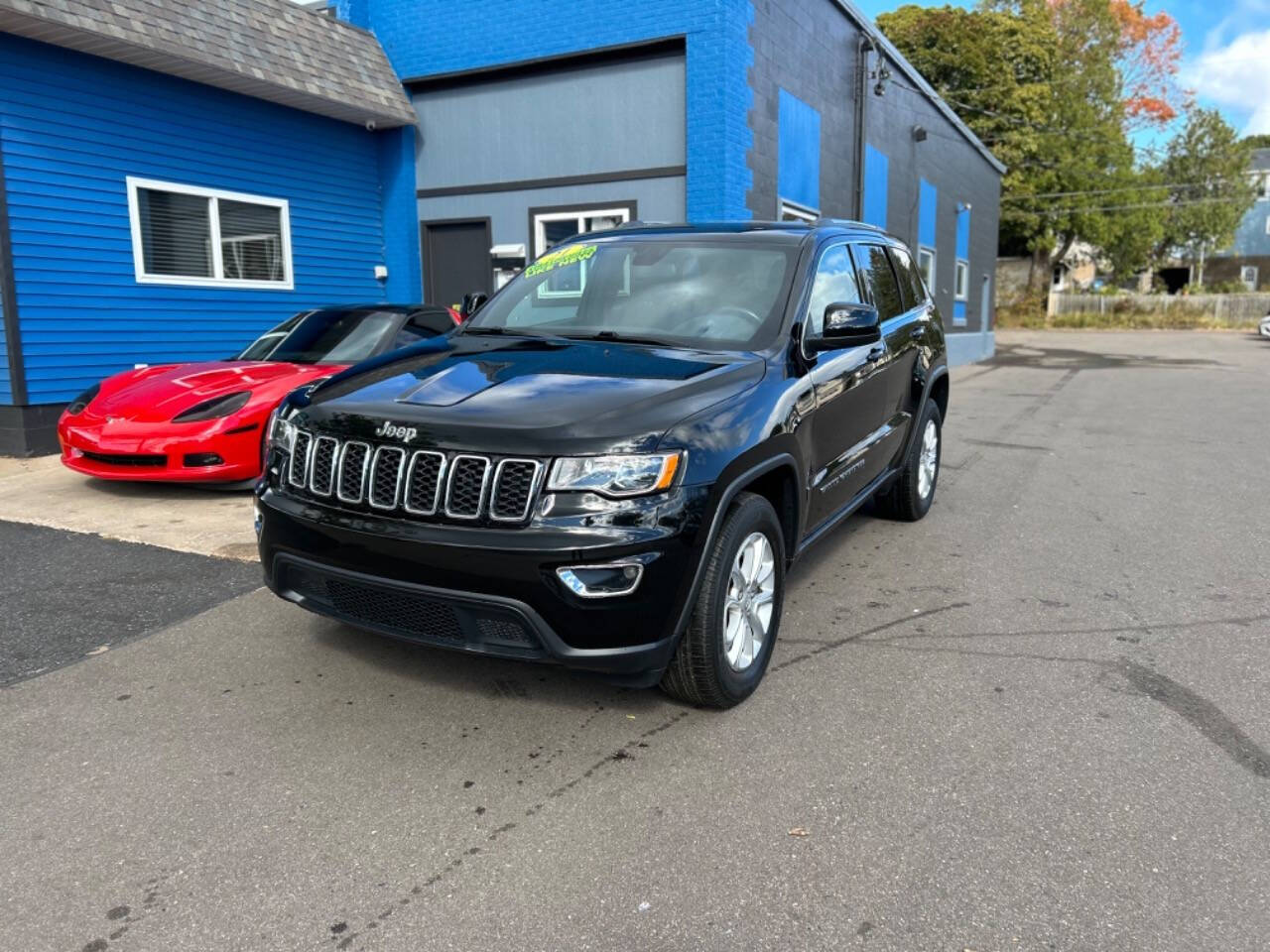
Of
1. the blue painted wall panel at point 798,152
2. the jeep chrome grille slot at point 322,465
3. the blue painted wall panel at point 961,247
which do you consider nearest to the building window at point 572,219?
the blue painted wall panel at point 798,152

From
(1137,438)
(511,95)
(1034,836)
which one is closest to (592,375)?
(1034,836)

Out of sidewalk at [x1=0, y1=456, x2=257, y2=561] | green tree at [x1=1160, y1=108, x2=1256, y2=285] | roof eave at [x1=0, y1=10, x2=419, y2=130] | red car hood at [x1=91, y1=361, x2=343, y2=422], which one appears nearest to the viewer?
sidewalk at [x1=0, y1=456, x2=257, y2=561]

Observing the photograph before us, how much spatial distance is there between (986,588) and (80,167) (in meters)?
9.54

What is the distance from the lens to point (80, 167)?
959cm

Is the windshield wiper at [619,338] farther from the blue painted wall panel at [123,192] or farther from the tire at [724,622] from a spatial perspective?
the blue painted wall panel at [123,192]

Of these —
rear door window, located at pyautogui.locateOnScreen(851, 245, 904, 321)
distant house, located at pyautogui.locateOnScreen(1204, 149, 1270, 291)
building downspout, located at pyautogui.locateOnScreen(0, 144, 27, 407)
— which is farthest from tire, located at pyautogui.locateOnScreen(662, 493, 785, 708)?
distant house, located at pyautogui.locateOnScreen(1204, 149, 1270, 291)

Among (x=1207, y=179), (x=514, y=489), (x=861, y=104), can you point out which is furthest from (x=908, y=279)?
(x=1207, y=179)

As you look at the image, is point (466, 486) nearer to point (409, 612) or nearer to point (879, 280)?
point (409, 612)

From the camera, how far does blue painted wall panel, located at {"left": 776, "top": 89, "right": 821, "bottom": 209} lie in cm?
1318

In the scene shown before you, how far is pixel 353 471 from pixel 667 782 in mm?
1508

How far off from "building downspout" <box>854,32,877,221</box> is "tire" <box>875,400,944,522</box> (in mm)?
10899

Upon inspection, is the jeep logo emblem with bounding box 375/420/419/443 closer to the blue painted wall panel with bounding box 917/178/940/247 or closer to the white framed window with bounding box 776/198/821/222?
the white framed window with bounding box 776/198/821/222

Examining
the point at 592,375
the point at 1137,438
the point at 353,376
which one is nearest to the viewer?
the point at 592,375

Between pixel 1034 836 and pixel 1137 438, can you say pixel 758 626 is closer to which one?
pixel 1034 836
